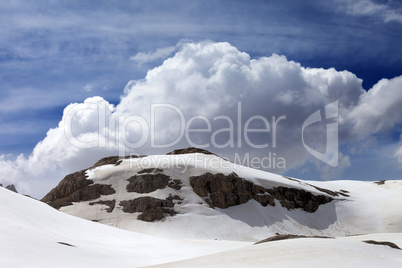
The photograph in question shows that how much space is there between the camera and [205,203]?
73.3m

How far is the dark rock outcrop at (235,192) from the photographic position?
246 ft

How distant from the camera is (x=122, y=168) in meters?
78.8

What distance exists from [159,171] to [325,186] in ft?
159

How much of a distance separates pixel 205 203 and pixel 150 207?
10.4 m

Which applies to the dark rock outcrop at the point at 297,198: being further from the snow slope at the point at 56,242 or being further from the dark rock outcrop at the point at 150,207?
the snow slope at the point at 56,242

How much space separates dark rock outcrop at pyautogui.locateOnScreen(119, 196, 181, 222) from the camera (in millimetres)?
68312

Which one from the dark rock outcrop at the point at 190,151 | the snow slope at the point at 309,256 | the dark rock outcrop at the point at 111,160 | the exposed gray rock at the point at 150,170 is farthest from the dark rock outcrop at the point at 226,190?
the snow slope at the point at 309,256

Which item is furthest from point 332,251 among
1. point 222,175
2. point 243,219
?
point 222,175

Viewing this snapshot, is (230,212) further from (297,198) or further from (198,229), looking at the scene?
(297,198)

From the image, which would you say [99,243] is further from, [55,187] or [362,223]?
[362,223]

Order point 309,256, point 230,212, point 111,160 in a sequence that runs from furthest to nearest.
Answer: point 111,160 → point 230,212 → point 309,256

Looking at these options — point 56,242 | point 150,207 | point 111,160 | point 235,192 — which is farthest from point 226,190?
point 56,242

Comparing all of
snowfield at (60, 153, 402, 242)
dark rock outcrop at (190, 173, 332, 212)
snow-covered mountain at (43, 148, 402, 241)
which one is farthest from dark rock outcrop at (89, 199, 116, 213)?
dark rock outcrop at (190, 173, 332, 212)

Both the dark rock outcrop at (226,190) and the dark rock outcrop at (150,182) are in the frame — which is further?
the dark rock outcrop at (226,190)
